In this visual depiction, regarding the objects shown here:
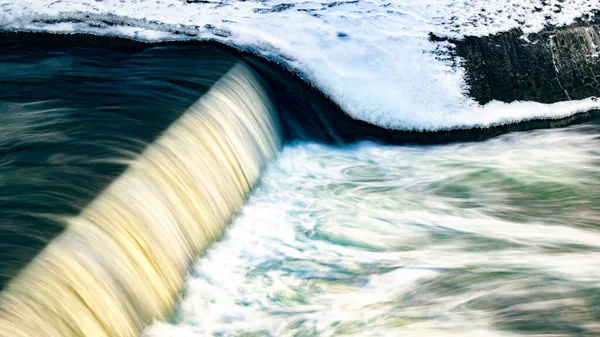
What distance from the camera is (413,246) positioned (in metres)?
4.46

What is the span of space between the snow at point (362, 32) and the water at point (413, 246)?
246mm

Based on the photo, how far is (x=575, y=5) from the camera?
20.6ft

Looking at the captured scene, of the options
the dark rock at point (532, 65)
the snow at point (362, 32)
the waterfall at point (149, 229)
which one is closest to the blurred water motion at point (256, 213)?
the waterfall at point (149, 229)

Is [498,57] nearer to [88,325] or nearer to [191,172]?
[191,172]

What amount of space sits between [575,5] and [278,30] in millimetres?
2212

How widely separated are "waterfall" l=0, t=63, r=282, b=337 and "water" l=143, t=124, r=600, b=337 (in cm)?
14

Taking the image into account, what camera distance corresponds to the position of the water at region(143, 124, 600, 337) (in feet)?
12.4

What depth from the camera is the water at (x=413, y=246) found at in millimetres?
3771

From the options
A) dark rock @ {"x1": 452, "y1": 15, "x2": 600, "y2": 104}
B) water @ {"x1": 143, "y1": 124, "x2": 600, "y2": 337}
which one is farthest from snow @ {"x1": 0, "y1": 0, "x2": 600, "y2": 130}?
water @ {"x1": 143, "y1": 124, "x2": 600, "y2": 337}

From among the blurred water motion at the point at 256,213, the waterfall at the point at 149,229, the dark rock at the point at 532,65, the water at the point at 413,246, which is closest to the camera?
the waterfall at the point at 149,229

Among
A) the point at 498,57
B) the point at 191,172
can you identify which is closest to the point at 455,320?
the point at 191,172

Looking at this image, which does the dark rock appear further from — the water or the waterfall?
the waterfall

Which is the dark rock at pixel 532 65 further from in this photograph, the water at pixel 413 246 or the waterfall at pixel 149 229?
the waterfall at pixel 149 229

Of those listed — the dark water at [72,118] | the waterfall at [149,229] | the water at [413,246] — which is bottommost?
the water at [413,246]
